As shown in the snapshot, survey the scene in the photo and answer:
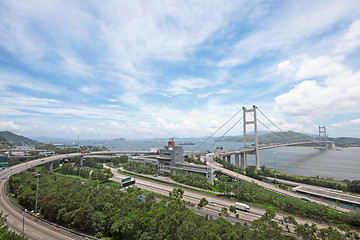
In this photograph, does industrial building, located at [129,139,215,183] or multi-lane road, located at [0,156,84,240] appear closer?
multi-lane road, located at [0,156,84,240]

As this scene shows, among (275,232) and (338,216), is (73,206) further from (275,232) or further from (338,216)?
(338,216)

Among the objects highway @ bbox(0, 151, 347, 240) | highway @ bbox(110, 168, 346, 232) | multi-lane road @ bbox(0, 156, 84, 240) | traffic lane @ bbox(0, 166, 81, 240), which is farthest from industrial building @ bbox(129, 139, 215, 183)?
traffic lane @ bbox(0, 166, 81, 240)

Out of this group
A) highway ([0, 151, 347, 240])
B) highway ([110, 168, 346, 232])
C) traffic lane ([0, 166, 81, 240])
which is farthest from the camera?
highway ([110, 168, 346, 232])

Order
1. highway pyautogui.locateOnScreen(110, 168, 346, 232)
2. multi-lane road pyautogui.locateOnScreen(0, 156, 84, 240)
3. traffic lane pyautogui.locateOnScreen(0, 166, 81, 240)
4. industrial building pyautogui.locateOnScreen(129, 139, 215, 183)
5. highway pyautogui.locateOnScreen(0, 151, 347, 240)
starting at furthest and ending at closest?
industrial building pyautogui.locateOnScreen(129, 139, 215, 183) < highway pyautogui.locateOnScreen(110, 168, 346, 232) < highway pyautogui.locateOnScreen(0, 151, 347, 240) < traffic lane pyautogui.locateOnScreen(0, 166, 81, 240) < multi-lane road pyautogui.locateOnScreen(0, 156, 84, 240)

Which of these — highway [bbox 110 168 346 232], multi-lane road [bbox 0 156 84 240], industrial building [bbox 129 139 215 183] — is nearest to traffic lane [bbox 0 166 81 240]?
multi-lane road [bbox 0 156 84 240]

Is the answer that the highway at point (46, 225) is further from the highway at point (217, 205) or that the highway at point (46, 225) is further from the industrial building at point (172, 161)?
the industrial building at point (172, 161)

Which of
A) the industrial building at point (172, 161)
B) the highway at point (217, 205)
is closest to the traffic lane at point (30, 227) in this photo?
the highway at point (217, 205)

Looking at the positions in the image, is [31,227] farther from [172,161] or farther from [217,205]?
[172,161]

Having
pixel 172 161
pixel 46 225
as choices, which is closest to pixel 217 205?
pixel 46 225

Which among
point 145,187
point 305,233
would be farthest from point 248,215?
point 145,187

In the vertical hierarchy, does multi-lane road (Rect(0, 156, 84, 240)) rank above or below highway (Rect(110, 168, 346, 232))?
above

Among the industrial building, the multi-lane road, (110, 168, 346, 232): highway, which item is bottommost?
(110, 168, 346, 232): highway

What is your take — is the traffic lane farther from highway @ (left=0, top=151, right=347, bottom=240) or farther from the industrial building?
the industrial building
